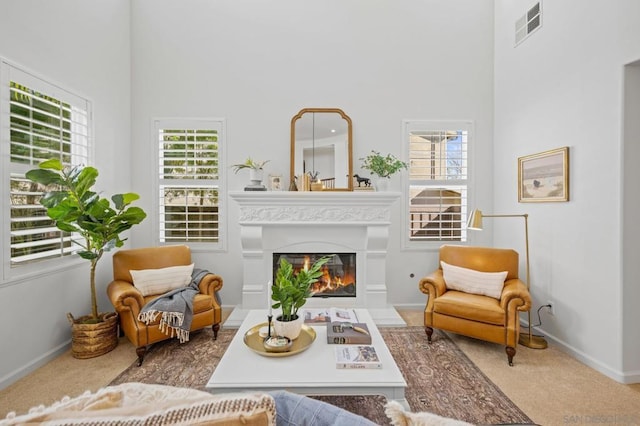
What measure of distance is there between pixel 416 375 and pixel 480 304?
0.89 metres

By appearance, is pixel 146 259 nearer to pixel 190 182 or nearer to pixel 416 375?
pixel 190 182

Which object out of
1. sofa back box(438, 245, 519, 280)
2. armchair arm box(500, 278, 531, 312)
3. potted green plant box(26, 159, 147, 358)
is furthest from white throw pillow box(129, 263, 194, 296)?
armchair arm box(500, 278, 531, 312)

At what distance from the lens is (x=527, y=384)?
2.33m

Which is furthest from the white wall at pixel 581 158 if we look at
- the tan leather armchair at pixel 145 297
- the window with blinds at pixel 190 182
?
the window with blinds at pixel 190 182

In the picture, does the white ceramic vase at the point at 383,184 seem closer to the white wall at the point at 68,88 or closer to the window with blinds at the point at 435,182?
the window with blinds at the point at 435,182

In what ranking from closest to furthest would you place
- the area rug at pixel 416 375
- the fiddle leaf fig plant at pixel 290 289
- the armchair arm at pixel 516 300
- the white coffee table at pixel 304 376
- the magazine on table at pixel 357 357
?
the white coffee table at pixel 304 376
the magazine on table at pixel 357 357
the fiddle leaf fig plant at pixel 290 289
the area rug at pixel 416 375
the armchair arm at pixel 516 300

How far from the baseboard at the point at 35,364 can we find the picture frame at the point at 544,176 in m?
4.90

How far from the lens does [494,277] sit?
293 centimetres

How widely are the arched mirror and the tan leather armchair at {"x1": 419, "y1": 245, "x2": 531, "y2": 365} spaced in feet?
5.04

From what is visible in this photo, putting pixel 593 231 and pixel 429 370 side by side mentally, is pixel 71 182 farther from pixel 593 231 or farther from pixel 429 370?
pixel 593 231

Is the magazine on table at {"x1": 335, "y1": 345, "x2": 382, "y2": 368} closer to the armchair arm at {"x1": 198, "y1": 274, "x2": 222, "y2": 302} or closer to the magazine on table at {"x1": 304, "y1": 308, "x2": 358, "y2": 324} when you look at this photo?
the magazine on table at {"x1": 304, "y1": 308, "x2": 358, "y2": 324}

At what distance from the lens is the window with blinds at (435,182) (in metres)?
3.99

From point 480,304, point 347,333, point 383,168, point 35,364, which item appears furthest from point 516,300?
point 35,364

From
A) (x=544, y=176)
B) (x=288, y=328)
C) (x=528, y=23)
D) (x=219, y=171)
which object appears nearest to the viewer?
(x=288, y=328)
